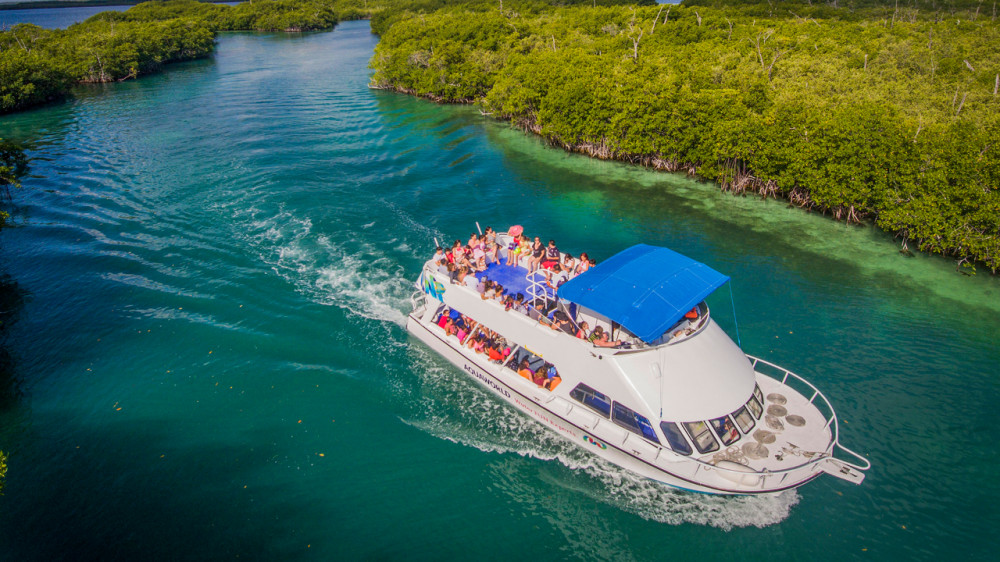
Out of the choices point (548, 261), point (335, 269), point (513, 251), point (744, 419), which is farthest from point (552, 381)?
point (335, 269)

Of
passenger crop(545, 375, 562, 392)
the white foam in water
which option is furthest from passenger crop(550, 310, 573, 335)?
Answer: the white foam in water

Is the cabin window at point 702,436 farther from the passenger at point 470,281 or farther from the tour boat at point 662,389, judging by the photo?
the passenger at point 470,281

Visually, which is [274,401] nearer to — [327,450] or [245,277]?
[327,450]

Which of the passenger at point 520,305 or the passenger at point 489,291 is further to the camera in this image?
the passenger at point 489,291

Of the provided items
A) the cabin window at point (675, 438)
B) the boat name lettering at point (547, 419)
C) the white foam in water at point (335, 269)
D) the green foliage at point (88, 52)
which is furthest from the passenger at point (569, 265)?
the green foliage at point (88, 52)

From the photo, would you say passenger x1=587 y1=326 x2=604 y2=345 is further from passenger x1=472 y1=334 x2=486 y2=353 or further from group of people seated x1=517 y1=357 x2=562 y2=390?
passenger x1=472 y1=334 x2=486 y2=353

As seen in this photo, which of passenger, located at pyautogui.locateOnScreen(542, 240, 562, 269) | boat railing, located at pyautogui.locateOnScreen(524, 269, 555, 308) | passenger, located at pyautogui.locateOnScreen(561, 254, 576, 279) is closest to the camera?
boat railing, located at pyautogui.locateOnScreen(524, 269, 555, 308)
